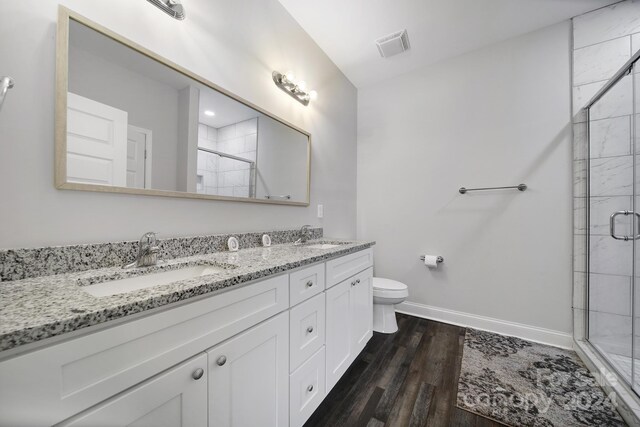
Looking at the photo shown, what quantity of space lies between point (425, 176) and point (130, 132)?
7.56 feet

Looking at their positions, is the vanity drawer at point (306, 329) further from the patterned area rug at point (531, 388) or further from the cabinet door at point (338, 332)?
the patterned area rug at point (531, 388)

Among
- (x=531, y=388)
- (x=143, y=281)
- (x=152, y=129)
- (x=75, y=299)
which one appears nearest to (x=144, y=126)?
(x=152, y=129)

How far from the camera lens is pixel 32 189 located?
77 centimetres

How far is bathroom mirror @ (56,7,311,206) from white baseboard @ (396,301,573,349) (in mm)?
1903

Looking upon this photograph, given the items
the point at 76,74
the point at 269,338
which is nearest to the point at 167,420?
the point at 269,338

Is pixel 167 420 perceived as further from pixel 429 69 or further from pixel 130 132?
pixel 429 69

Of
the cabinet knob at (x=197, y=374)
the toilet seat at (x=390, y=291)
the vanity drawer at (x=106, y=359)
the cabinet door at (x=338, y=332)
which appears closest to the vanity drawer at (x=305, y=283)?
the cabinet door at (x=338, y=332)

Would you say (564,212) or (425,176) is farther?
(425,176)

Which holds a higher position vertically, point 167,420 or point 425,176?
point 425,176

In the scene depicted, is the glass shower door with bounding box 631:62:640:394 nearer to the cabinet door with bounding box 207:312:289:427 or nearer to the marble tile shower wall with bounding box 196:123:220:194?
the cabinet door with bounding box 207:312:289:427

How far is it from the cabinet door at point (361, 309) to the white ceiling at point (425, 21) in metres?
1.92

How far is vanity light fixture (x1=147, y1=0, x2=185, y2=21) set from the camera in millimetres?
1033

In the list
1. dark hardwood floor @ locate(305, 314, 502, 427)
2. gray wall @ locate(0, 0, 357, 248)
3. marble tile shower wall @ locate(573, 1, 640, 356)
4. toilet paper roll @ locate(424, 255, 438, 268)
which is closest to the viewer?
gray wall @ locate(0, 0, 357, 248)

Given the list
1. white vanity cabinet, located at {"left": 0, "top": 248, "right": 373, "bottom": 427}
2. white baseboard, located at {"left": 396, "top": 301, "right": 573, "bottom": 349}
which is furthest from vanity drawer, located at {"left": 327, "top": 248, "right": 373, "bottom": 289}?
white baseboard, located at {"left": 396, "top": 301, "right": 573, "bottom": 349}
